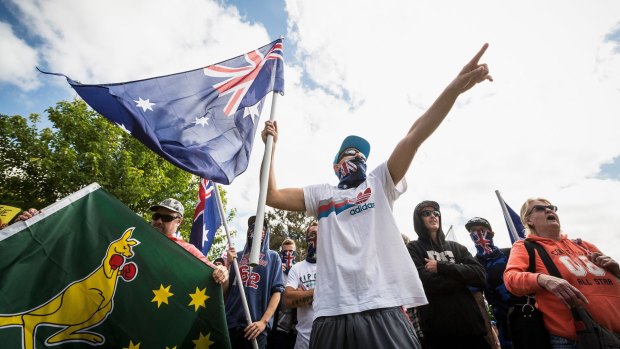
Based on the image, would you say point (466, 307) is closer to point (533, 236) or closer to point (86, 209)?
point (533, 236)

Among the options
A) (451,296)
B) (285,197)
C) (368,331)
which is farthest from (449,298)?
(285,197)

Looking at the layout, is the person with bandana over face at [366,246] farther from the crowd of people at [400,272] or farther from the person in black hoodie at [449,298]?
the person in black hoodie at [449,298]

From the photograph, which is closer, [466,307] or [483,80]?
[483,80]

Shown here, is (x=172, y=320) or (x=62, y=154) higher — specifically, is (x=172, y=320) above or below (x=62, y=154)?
below

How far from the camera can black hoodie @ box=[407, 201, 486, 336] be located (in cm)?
315

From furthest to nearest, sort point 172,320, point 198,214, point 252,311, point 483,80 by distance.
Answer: point 198,214, point 252,311, point 172,320, point 483,80

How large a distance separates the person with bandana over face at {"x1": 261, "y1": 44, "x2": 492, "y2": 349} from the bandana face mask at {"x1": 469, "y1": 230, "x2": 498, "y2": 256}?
306cm

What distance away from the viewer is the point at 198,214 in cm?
530

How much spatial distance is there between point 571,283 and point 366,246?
1.96 meters

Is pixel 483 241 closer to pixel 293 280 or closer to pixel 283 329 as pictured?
pixel 293 280

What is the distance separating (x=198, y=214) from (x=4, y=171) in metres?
13.2

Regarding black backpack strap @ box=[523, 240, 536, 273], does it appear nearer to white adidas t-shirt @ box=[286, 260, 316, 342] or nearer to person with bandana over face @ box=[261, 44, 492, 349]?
person with bandana over face @ box=[261, 44, 492, 349]

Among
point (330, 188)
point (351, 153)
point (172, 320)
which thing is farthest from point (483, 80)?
point (172, 320)

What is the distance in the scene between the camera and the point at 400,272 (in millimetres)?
2051
